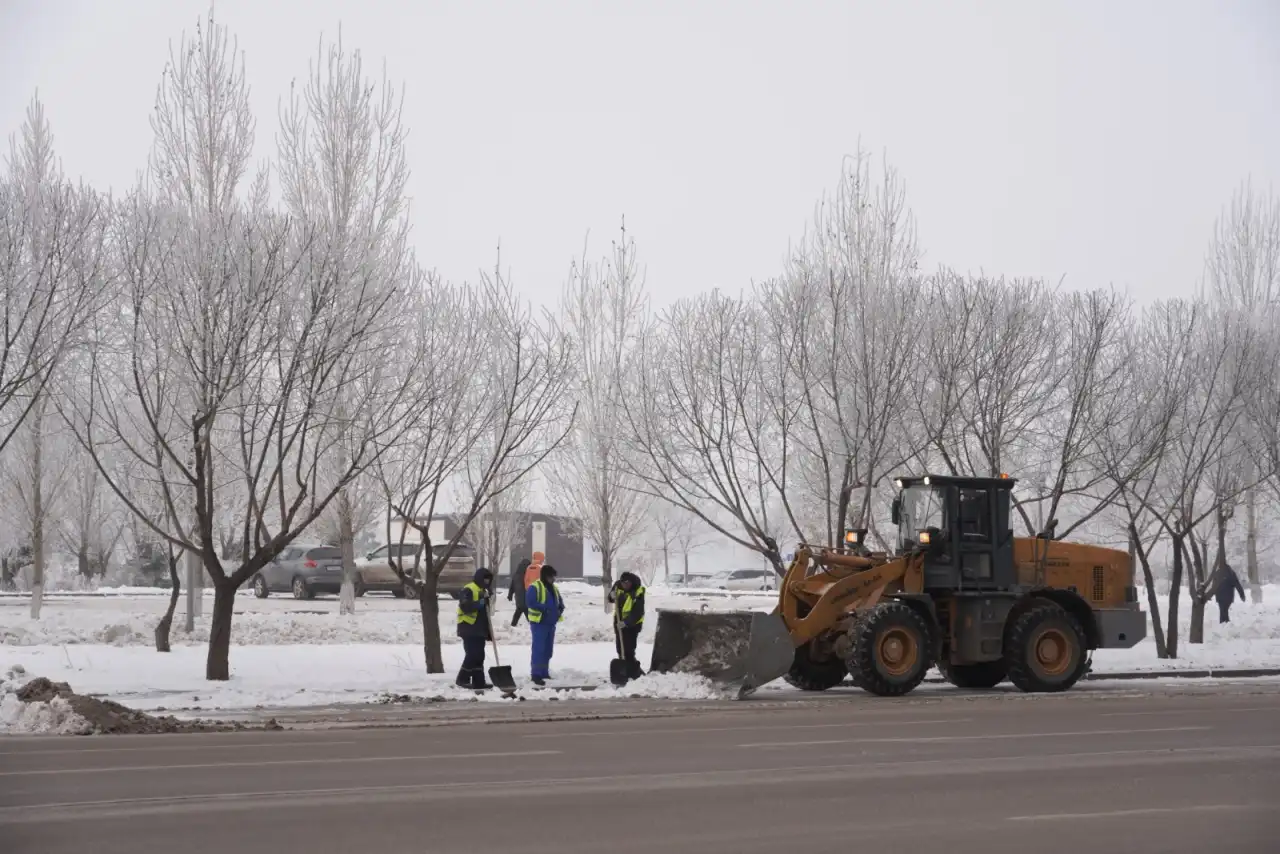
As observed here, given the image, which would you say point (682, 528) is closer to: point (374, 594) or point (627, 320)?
point (374, 594)

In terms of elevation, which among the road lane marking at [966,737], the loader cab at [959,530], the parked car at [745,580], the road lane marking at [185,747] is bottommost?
the road lane marking at [185,747]

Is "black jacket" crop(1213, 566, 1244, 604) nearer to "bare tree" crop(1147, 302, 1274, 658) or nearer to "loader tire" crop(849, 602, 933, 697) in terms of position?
"bare tree" crop(1147, 302, 1274, 658)

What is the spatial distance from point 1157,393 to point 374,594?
27.4 m

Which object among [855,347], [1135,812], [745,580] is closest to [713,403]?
[855,347]

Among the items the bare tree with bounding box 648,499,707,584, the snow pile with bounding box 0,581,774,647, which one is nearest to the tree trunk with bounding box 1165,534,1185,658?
the snow pile with bounding box 0,581,774,647

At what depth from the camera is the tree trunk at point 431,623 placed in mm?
20609

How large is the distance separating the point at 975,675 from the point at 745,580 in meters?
51.6

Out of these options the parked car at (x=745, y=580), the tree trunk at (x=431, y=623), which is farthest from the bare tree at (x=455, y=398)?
the parked car at (x=745, y=580)

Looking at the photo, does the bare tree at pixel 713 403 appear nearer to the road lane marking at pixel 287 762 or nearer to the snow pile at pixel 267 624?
the snow pile at pixel 267 624

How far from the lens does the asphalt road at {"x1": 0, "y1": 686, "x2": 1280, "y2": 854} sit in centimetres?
780

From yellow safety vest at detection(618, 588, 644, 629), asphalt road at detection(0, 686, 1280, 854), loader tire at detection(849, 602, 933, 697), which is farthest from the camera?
yellow safety vest at detection(618, 588, 644, 629)

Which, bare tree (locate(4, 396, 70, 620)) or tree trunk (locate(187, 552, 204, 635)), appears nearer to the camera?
tree trunk (locate(187, 552, 204, 635))

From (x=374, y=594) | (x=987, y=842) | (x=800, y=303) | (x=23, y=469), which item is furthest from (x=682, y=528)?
(x=987, y=842)

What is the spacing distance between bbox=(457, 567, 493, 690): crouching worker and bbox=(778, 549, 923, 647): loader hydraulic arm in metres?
4.08
